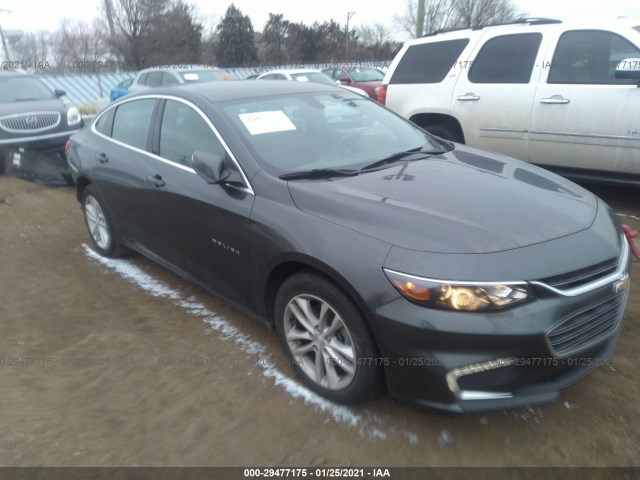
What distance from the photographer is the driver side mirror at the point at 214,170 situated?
3.08m

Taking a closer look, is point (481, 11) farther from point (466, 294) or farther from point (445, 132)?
point (466, 294)

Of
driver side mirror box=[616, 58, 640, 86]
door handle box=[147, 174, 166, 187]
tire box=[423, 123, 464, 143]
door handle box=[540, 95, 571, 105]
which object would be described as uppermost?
driver side mirror box=[616, 58, 640, 86]

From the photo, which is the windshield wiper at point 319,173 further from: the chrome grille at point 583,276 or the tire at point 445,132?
the tire at point 445,132

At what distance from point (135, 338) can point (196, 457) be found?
4.25 ft

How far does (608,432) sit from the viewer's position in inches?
100

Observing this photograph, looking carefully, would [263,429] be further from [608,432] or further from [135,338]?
[608,432]

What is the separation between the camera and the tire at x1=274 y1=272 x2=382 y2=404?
2525 mm

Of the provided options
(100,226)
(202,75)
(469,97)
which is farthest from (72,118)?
(469,97)

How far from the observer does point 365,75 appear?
17.3 m

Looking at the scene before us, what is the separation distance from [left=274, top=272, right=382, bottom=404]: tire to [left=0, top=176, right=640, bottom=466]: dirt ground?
138 millimetres

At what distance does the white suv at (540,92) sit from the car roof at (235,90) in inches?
107

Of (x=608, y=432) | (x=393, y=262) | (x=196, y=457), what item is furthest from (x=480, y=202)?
(x=196, y=457)

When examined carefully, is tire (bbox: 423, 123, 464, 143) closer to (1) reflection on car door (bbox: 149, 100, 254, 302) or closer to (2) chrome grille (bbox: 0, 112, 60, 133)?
(1) reflection on car door (bbox: 149, 100, 254, 302)

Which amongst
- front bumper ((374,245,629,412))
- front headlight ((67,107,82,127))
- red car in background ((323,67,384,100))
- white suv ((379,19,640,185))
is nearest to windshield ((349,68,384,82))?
red car in background ((323,67,384,100))
